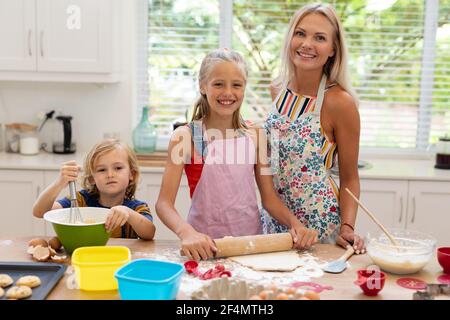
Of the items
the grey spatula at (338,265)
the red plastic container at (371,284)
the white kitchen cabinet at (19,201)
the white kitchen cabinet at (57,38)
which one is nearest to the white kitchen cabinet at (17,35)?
the white kitchen cabinet at (57,38)

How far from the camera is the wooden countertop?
1.36 m

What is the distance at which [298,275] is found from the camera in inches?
58.4

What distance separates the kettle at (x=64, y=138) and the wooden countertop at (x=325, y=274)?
1.70m

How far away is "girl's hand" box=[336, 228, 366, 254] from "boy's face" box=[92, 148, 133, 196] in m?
0.72

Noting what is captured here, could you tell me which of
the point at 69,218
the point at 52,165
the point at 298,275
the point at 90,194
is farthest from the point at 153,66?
the point at 298,275

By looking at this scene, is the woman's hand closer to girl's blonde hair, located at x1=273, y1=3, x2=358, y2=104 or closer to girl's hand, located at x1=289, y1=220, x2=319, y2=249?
girl's hand, located at x1=289, y1=220, x2=319, y2=249

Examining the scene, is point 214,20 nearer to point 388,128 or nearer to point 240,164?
point 388,128

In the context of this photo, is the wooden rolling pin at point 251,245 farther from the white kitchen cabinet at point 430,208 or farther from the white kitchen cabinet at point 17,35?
the white kitchen cabinet at point 17,35

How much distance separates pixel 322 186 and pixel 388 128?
1.78m

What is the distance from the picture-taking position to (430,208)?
307cm

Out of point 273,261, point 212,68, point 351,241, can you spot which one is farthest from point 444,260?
point 212,68

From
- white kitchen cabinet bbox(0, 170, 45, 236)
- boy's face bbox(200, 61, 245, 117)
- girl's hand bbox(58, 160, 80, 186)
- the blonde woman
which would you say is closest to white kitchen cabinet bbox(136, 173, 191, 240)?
white kitchen cabinet bbox(0, 170, 45, 236)

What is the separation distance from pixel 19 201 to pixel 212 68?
5.77 feet

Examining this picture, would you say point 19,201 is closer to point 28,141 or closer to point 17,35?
point 28,141
